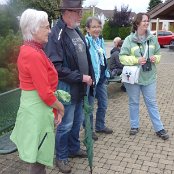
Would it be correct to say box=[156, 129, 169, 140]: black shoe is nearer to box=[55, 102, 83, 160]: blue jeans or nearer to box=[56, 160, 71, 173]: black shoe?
box=[55, 102, 83, 160]: blue jeans

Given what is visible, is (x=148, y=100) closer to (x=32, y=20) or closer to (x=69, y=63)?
(x=69, y=63)

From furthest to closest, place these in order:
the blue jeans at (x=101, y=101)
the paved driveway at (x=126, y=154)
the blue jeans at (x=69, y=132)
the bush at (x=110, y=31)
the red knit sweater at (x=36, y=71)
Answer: the bush at (x=110, y=31)
the blue jeans at (x=101, y=101)
the paved driveway at (x=126, y=154)
the blue jeans at (x=69, y=132)
the red knit sweater at (x=36, y=71)

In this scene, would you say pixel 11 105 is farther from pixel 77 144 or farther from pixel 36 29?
pixel 36 29

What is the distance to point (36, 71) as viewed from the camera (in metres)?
2.75

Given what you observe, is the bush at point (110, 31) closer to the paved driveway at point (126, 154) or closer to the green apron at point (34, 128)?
the paved driveway at point (126, 154)

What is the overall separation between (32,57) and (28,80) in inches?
8.5

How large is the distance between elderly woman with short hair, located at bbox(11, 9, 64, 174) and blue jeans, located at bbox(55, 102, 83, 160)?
2.53 ft

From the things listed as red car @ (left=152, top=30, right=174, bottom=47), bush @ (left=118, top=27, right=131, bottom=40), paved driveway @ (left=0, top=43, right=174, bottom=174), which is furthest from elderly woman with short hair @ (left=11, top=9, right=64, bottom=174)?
bush @ (left=118, top=27, right=131, bottom=40)

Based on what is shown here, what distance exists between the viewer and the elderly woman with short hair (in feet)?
9.14

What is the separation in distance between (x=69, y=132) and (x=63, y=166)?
0.43 meters

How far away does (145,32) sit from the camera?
15.5ft

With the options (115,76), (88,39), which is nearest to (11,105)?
(88,39)

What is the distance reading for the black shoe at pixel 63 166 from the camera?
12.7 feet

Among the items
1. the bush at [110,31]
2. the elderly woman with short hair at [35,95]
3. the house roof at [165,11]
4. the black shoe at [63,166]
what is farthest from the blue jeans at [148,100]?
the bush at [110,31]
